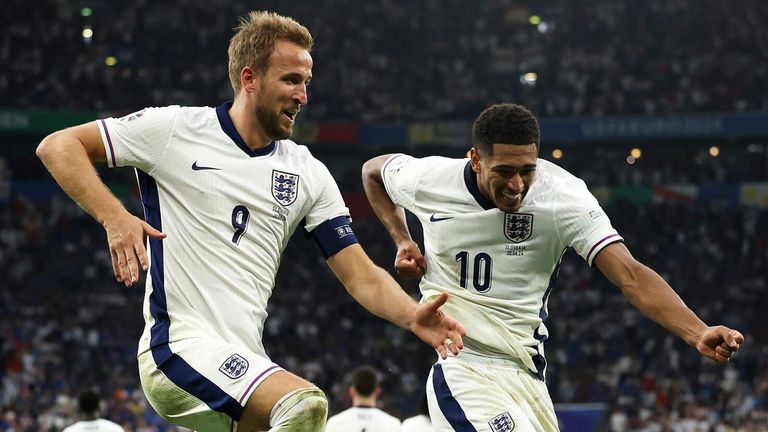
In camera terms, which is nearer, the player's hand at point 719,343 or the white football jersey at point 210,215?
the white football jersey at point 210,215

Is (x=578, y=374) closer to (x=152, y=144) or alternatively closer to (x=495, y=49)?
(x=495, y=49)

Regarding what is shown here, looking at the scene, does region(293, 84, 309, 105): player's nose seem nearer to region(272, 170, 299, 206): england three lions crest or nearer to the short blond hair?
the short blond hair

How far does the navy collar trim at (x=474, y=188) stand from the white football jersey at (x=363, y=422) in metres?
5.06

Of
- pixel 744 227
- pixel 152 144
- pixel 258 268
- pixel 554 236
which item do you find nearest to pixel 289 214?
pixel 258 268

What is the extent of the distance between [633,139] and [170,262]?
Answer: 3227cm

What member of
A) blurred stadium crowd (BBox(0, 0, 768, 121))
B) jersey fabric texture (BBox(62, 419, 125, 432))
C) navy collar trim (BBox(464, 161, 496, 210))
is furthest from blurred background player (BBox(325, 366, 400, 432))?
blurred stadium crowd (BBox(0, 0, 768, 121))

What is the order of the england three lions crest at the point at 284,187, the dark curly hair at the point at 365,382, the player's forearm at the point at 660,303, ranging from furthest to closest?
the dark curly hair at the point at 365,382 → the player's forearm at the point at 660,303 → the england three lions crest at the point at 284,187

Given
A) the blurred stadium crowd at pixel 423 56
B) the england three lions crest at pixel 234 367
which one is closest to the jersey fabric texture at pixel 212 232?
the england three lions crest at pixel 234 367

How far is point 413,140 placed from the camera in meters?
36.1

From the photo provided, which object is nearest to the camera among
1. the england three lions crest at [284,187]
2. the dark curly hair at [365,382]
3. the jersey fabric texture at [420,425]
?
the england three lions crest at [284,187]

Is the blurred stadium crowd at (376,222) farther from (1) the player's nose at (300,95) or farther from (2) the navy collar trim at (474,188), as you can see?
(1) the player's nose at (300,95)

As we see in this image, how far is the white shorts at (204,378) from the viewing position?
4523 mm

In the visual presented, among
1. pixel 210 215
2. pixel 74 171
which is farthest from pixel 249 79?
pixel 74 171

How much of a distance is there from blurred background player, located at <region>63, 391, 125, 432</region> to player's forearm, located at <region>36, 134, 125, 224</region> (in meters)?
6.82
